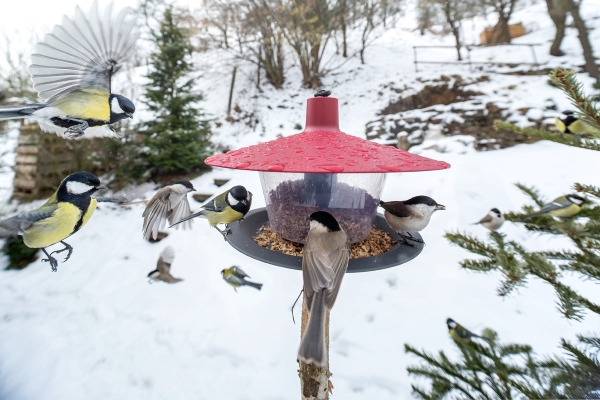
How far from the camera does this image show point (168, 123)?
4707 mm

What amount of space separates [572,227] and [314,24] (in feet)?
24.1

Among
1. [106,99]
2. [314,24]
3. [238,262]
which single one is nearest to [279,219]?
[106,99]

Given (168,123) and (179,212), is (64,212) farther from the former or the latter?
(168,123)

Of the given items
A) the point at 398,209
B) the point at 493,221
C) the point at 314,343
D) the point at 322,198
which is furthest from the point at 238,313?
the point at 493,221

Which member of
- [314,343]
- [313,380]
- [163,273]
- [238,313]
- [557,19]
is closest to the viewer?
[314,343]

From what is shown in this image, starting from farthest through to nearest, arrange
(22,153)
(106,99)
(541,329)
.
→ (22,153), (541,329), (106,99)

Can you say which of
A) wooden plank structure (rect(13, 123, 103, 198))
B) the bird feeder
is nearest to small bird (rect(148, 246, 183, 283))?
wooden plank structure (rect(13, 123, 103, 198))

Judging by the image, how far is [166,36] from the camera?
15.9 feet

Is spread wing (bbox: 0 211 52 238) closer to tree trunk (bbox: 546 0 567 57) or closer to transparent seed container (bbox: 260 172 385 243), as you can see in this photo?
transparent seed container (bbox: 260 172 385 243)

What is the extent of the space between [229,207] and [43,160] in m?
2.52

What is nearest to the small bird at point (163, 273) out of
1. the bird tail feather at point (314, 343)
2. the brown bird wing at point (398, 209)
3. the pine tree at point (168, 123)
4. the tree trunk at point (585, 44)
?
the pine tree at point (168, 123)

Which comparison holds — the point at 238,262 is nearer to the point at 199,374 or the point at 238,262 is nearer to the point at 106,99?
the point at 199,374

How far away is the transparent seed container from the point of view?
127 centimetres

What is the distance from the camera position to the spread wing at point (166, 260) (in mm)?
3135
